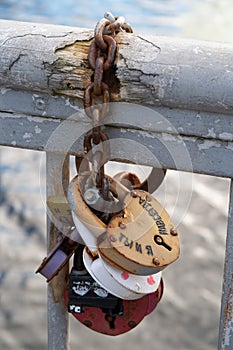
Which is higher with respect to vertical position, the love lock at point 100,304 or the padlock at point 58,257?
the padlock at point 58,257

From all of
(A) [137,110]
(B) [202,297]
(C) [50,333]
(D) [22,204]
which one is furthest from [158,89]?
(D) [22,204]

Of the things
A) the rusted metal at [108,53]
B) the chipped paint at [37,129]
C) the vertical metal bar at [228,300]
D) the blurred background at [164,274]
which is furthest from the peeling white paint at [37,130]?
the blurred background at [164,274]

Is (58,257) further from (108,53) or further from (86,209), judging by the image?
(108,53)

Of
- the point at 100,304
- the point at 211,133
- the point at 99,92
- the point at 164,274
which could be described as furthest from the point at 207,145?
the point at 164,274

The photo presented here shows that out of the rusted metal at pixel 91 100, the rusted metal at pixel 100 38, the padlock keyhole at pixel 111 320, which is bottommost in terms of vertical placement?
the padlock keyhole at pixel 111 320

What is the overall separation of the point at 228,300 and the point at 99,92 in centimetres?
26

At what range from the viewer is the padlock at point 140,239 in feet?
2.41

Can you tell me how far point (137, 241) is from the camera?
744mm

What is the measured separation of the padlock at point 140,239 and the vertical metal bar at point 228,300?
2.4 inches

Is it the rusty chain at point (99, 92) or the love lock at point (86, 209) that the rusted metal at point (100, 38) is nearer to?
the rusty chain at point (99, 92)

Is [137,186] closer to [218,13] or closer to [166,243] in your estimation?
[166,243]

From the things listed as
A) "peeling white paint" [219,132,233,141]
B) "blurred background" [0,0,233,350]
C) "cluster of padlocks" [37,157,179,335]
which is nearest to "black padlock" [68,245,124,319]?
"cluster of padlocks" [37,157,179,335]

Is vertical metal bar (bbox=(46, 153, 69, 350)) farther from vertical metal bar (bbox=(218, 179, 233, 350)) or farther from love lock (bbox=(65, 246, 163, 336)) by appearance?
vertical metal bar (bbox=(218, 179, 233, 350))

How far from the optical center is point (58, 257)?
82 cm
